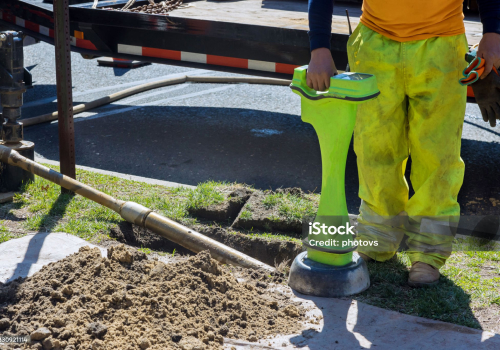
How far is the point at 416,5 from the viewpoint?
269cm

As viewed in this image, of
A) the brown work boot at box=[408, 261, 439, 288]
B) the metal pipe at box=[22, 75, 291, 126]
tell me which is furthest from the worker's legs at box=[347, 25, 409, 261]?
the metal pipe at box=[22, 75, 291, 126]

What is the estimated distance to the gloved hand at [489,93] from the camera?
2.69 metres

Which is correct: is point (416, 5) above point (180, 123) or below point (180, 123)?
above

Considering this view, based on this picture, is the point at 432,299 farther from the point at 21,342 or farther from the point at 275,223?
the point at 21,342

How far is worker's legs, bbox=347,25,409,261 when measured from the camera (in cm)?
279

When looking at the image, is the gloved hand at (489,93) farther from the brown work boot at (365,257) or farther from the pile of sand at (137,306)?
the pile of sand at (137,306)

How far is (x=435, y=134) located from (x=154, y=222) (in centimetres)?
157

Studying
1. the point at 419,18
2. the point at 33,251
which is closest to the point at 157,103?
the point at 33,251

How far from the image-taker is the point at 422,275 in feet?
8.94

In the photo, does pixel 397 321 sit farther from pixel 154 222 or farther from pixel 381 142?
pixel 154 222

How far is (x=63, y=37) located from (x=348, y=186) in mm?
2384

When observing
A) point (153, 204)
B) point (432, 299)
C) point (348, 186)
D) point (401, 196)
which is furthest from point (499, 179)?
point (153, 204)

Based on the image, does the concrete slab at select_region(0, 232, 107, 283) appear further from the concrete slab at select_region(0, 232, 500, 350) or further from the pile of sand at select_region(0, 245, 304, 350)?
the pile of sand at select_region(0, 245, 304, 350)

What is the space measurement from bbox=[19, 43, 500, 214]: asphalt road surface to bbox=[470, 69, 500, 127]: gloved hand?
128 cm
